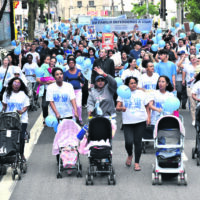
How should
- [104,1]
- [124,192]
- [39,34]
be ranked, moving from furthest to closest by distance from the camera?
[104,1]
[39,34]
[124,192]

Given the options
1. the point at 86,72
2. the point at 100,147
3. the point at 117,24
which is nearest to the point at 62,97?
the point at 100,147

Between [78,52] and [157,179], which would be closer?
[157,179]

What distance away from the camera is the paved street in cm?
913

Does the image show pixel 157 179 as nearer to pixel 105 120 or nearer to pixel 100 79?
pixel 105 120

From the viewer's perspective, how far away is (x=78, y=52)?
19.0 meters

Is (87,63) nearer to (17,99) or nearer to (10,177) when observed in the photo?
Answer: (17,99)

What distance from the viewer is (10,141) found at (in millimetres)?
10320

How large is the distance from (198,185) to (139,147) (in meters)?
1.32

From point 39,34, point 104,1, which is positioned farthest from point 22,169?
point 104,1

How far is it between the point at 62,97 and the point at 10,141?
1.66 meters

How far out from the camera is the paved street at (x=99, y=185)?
29.9 feet

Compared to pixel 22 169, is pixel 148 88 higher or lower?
higher

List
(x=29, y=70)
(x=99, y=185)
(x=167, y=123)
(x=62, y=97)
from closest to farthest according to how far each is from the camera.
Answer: (x=99, y=185) < (x=167, y=123) < (x=62, y=97) < (x=29, y=70)

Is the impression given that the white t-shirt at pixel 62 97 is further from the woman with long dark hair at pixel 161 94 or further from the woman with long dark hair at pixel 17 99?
the woman with long dark hair at pixel 161 94
